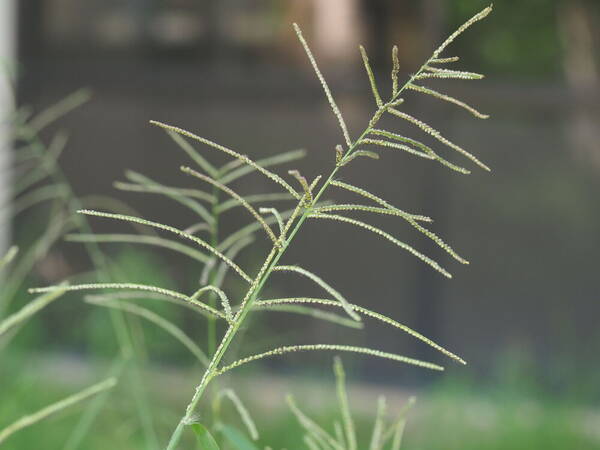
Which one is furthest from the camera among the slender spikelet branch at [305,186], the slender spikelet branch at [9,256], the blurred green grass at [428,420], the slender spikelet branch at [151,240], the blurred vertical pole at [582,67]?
the blurred vertical pole at [582,67]

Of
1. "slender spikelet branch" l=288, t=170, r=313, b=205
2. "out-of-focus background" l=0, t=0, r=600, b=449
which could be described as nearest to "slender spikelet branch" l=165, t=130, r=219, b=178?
"slender spikelet branch" l=288, t=170, r=313, b=205

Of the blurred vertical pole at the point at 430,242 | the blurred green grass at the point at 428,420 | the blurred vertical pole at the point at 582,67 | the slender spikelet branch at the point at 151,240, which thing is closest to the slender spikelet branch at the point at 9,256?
the slender spikelet branch at the point at 151,240

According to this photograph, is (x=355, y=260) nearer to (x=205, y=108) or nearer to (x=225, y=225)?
(x=225, y=225)

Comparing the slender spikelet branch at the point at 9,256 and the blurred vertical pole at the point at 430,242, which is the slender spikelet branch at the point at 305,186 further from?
the blurred vertical pole at the point at 430,242

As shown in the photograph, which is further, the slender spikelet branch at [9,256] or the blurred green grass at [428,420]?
the blurred green grass at [428,420]

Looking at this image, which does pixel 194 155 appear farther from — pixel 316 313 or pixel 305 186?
pixel 305 186

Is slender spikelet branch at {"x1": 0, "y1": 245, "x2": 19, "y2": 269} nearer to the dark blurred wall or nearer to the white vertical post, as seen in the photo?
the dark blurred wall

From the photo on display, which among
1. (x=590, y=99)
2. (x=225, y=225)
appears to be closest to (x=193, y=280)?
(x=225, y=225)

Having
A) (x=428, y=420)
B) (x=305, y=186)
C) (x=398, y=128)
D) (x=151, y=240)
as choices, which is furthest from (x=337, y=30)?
(x=305, y=186)
